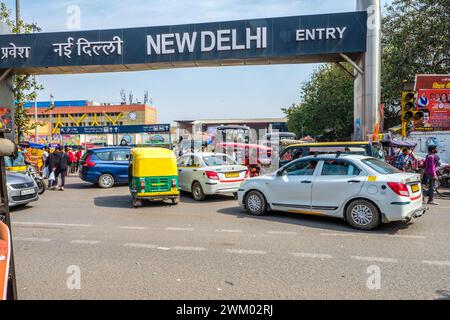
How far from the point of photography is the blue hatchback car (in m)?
15.3

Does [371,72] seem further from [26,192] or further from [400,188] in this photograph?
[26,192]

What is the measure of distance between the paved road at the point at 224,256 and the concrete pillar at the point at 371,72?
23.2ft

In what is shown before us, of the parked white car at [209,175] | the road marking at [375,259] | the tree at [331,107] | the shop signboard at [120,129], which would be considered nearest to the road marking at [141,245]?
the road marking at [375,259]

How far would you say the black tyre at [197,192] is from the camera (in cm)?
1165

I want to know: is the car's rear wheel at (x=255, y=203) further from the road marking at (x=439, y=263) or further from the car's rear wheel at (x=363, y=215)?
the road marking at (x=439, y=263)

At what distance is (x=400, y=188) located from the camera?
7.14m

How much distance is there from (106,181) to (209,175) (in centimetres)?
600

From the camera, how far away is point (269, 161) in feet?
63.1

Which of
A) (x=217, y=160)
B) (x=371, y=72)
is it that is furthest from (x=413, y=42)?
(x=217, y=160)

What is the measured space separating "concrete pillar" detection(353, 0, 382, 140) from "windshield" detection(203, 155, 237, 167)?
665 centimetres

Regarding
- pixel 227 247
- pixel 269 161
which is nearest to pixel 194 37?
pixel 269 161
